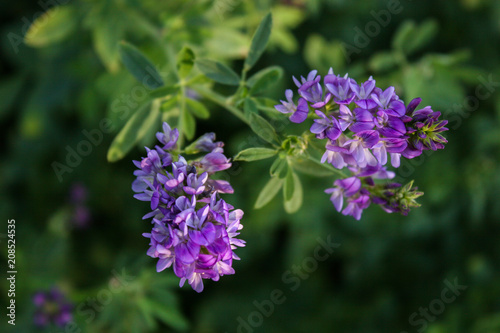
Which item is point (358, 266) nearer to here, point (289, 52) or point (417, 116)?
point (289, 52)

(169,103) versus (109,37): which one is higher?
(169,103)

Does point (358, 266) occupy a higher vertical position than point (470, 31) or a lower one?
lower

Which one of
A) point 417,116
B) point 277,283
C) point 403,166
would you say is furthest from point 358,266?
point 417,116

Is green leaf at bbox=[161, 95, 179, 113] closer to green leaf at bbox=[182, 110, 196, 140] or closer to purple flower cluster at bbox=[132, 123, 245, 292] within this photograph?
green leaf at bbox=[182, 110, 196, 140]

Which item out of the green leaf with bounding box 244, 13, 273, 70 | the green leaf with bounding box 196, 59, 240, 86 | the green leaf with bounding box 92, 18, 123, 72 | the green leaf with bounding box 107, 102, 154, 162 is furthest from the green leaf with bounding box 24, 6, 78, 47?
the green leaf with bounding box 244, 13, 273, 70

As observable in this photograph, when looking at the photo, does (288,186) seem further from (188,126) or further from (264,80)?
(188,126)

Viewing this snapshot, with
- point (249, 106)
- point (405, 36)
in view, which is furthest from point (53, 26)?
point (405, 36)

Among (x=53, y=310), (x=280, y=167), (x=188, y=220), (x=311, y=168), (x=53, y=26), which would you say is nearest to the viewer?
(x=188, y=220)
